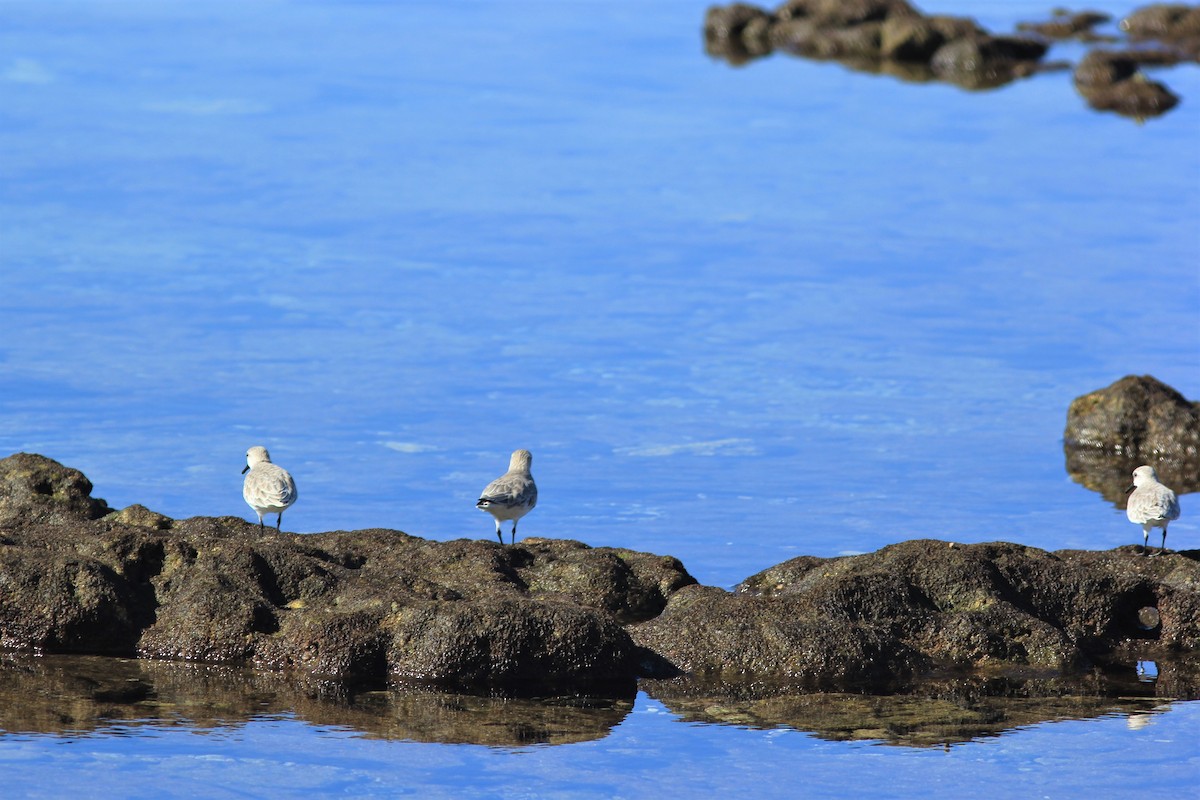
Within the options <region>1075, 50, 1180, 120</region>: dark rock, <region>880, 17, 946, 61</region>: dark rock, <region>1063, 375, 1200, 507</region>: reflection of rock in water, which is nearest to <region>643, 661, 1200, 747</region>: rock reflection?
<region>1063, 375, 1200, 507</region>: reflection of rock in water

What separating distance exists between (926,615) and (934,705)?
1011mm

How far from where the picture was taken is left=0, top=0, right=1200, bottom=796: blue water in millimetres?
11992

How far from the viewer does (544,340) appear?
2303cm

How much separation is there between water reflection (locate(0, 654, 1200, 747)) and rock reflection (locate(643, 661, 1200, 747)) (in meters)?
0.01

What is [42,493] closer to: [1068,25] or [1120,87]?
[1120,87]

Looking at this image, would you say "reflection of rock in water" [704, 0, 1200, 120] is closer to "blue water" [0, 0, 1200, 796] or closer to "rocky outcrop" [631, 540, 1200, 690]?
"blue water" [0, 0, 1200, 796]

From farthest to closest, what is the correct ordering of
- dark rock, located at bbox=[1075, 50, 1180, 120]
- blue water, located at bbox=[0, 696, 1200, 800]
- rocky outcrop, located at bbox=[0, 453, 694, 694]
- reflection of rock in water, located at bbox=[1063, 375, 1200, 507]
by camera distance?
dark rock, located at bbox=[1075, 50, 1180, 120] < reflection of rock in water, located at bbox=[1063, 375, 1200, 507] < rocky outcrop, located at bbox=[0, 453, 694, 694] < blue water, located at bbox=[0, 696, 1200, 800]

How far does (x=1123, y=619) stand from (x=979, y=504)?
4.72 m

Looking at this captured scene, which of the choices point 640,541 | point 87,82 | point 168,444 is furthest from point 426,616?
point 87,82

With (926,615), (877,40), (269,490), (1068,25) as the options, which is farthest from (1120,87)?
(269,490)

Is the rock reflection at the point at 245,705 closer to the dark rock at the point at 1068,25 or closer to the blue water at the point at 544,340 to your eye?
the blue water at the point at 544,340

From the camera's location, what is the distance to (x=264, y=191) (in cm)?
2903

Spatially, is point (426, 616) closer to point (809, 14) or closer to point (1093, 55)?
point (1093, 55)

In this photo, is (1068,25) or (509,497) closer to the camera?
(509,497)
